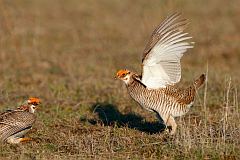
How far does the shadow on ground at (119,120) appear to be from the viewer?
28.8 ft

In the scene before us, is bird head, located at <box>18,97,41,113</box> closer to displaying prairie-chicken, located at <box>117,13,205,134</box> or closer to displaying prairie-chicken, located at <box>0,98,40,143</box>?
displaying prairie-chicken, located at <box>0,98,40,143</box>

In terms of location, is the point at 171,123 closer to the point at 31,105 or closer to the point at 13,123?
the point at 31,105

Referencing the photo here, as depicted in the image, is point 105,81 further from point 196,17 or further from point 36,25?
point 196,17

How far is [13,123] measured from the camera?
757 centimetres

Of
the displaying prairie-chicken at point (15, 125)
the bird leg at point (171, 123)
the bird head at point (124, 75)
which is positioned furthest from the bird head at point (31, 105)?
the bird leg at point (171, 123)

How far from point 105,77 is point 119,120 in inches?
138

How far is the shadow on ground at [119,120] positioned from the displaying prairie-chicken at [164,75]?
25.2 inches

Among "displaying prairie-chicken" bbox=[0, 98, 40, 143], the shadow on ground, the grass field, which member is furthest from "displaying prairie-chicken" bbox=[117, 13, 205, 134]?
"displaying prairie-chicken" bbox=[0, 98, 40, 143]

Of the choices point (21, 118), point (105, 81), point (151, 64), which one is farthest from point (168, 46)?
point (105, 81)

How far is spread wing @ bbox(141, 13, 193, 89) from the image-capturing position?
25.4 feet

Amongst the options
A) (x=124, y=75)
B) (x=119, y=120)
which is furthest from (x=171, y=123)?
(x=119, y=120)

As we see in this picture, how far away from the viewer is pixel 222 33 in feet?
59.6

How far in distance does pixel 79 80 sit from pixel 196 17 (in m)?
9.38

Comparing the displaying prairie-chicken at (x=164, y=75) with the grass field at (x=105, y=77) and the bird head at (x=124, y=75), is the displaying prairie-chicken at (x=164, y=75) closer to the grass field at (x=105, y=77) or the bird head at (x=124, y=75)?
the bird head at (x=124, y=75)
